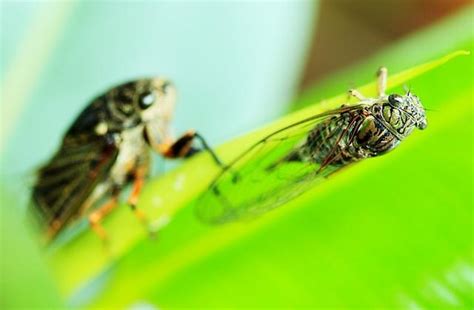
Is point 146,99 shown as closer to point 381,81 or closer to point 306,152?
point 306,152

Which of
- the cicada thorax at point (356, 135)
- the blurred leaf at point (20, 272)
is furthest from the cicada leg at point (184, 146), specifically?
the blurred leaf at point (20, 272)

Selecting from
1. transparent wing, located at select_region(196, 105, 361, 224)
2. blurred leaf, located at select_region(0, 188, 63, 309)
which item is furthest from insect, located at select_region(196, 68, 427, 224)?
blurred leaf, located at select_region(0, 188, 63, 309)

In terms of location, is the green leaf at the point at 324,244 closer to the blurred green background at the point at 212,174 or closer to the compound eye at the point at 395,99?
the blurred green background at the point at 212,174

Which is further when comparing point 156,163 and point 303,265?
point 156,163

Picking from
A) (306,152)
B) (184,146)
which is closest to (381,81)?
(306,152)

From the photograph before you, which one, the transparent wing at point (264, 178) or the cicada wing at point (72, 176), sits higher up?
the transparent wing at point (264, 178)

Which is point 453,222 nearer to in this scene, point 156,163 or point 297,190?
point 297,190

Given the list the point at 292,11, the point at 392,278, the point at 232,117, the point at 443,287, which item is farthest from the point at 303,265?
the point at 292,11

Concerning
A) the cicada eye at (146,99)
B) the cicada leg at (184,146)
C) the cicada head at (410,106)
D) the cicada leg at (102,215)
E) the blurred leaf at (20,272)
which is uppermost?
the blurred leaf at (20,272)
